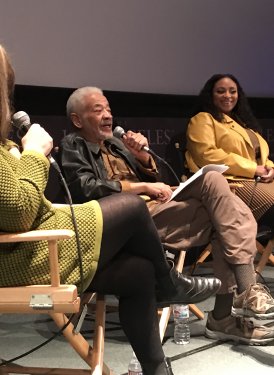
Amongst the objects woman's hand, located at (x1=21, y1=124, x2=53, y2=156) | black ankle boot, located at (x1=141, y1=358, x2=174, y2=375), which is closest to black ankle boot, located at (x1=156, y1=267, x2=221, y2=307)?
black ankle boot, located at (x1=141, y1=358, x2=174, y2=375)

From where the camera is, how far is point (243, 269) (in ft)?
7.91

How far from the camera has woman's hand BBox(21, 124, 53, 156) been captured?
167 centimetres

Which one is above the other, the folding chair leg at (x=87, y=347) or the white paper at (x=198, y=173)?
the white paper at (x=198, y=173)

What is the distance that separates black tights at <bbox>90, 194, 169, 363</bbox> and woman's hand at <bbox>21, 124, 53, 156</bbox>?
0.24 metres

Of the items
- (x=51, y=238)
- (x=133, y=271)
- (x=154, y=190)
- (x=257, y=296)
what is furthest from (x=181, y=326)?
(x=51, y=238)

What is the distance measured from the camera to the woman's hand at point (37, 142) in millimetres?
1674

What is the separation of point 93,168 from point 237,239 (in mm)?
703

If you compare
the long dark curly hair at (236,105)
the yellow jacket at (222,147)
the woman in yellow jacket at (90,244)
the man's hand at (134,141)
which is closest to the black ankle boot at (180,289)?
the woman in yellow jacket at (90,244)

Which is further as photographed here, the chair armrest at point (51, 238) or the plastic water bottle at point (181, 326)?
the plastic water bottle at point (181, 326)

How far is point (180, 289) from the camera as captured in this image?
1984 mm

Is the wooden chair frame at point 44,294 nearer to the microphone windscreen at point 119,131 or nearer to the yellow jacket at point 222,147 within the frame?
the microphone windscreen at point 119,131

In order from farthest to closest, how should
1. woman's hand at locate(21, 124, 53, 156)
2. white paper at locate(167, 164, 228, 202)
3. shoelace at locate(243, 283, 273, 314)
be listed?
white paper at locate(167, 164, 228, 202), shoelace at locate(243, 283, 273, 314), woman's hand at locate(21, 124, 53, 156)

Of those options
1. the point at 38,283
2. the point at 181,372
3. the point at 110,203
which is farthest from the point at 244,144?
the point at 38,283

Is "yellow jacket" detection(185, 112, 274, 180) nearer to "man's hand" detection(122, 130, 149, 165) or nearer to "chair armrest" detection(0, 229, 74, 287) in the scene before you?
"man's hand" detection(122, 130, 149, 165)
